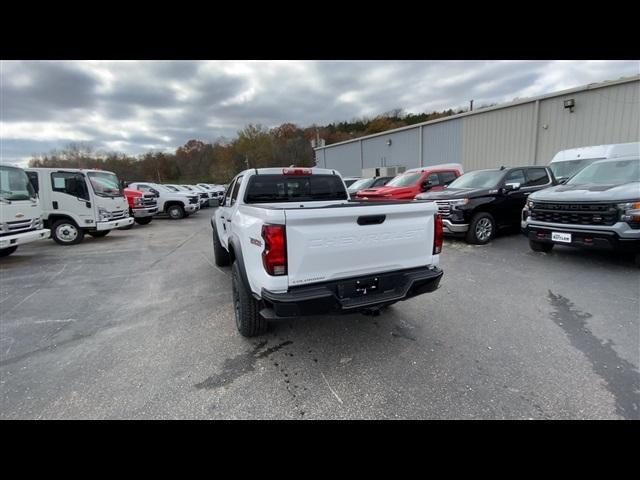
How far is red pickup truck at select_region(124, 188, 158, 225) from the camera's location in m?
12.0

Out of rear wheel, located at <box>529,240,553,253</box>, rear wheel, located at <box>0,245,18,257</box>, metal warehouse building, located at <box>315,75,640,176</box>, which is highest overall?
metal warehouse building, located at <box>315,75,640,176</box>

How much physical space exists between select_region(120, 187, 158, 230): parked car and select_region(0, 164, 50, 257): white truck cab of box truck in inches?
187

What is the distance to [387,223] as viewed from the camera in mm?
2592

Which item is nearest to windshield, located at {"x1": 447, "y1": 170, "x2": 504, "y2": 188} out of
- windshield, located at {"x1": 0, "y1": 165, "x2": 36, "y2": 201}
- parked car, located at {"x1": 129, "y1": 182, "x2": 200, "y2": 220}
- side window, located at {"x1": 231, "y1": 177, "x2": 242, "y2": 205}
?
side window, located at {"x1": 231, "y1": 177, "x2": 242, "y2": 205}

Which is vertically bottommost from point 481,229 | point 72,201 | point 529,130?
point 481,229

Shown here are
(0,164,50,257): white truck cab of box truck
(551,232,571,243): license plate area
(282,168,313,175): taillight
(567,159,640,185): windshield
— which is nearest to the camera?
(282,168,313,175): taillight

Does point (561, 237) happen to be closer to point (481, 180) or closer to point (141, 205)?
point (481, 180)

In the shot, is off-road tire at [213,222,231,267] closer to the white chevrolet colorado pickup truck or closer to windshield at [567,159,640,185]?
the white chevrolet colorado pickup truck

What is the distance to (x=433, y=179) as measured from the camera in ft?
32.4

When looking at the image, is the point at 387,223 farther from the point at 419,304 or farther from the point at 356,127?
the point at 356,127

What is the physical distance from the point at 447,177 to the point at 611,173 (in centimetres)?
485

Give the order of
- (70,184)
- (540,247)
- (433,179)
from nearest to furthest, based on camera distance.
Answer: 1. (540,247)
2. (70,184)
3. (433,179)

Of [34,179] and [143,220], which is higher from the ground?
[34,179]

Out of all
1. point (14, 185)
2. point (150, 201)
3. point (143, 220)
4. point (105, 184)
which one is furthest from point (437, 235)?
point (143, 220)
